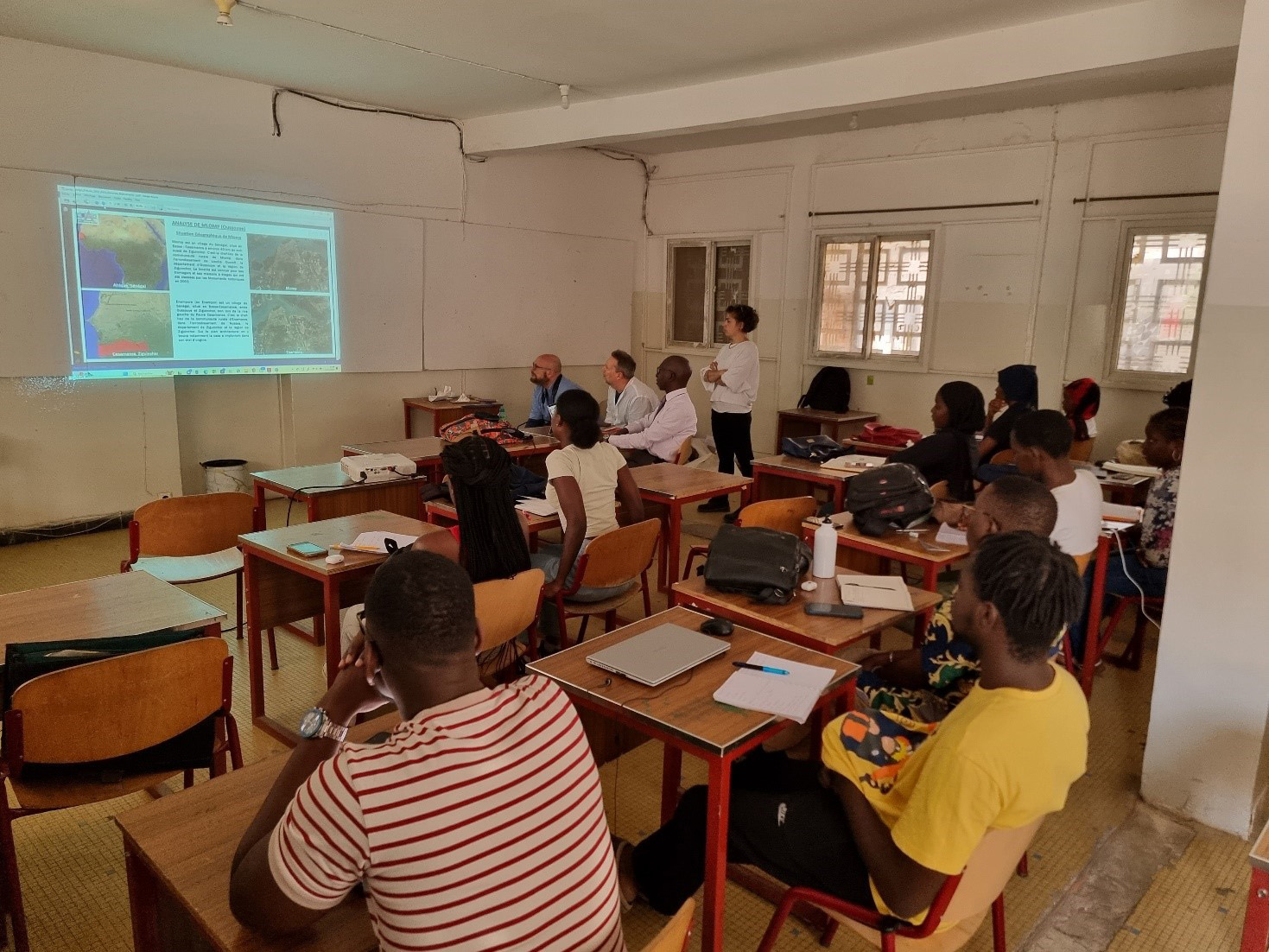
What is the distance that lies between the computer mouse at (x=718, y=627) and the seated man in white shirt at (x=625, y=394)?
3652 mm

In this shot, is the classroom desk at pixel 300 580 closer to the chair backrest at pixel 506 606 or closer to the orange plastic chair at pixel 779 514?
the chair backrest at pixel 506 606

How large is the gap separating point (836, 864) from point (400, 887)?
932mm

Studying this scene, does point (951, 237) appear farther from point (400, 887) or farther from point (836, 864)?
point (400, 887)

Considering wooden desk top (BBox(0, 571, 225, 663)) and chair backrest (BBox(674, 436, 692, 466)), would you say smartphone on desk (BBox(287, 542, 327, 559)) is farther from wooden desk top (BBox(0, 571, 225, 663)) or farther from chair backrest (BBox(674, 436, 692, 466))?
chair backrest (BBox(674, 436, 692, 466))

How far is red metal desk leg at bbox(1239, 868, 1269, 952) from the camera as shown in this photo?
1462 mm

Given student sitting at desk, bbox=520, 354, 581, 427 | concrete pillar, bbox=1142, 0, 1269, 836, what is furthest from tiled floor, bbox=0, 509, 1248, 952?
student sitting at desk, bbox=520, 354, 581, 427

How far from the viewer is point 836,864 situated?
5.39 feet

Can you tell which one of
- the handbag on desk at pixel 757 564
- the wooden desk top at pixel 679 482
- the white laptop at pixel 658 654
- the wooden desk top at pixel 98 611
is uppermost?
the handbag on desk at pixel 757 564

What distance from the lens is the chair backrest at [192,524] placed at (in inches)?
135

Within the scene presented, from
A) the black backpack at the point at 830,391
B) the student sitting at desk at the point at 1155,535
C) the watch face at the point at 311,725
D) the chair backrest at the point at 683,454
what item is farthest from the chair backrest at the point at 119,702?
the black backpack at the point at 830,391

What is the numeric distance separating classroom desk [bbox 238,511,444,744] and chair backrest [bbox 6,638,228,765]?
0.76 metres

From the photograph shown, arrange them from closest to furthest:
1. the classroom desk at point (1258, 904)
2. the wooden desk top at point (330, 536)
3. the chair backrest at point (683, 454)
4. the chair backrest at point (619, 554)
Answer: the classroom desk at point (1258, 904) < the wooden desk top at point (330, 536) < the chair backrest at point (619, 554) < the chair backrest at point (683, 454)

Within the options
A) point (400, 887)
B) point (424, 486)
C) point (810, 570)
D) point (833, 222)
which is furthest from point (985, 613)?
point (833, 222)

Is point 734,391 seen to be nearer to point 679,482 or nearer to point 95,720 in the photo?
point 679,482
